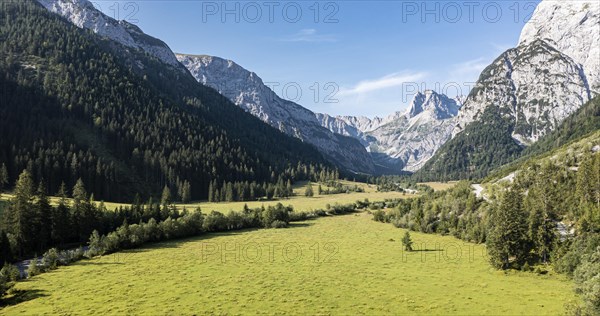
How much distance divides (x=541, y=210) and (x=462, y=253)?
24.3 meters

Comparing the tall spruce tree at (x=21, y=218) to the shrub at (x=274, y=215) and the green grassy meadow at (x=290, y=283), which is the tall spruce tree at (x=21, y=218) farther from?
the shrub at (x=274, y=215)

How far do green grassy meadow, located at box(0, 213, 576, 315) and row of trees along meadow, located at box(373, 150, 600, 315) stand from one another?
19.1 feet

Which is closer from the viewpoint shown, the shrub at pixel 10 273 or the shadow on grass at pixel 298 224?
the shrub at pixel 10 273

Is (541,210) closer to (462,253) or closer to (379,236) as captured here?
(462,253)

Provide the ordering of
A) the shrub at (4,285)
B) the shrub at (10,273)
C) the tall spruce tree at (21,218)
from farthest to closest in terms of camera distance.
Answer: the tall spruce tree at (21,218), the shrub at (10,273), the shrub at (4,285)

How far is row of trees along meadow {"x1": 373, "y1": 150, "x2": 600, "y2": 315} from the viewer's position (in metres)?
72.7

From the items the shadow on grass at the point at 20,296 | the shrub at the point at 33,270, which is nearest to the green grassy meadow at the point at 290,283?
the shadow on grass at the point at 20,296

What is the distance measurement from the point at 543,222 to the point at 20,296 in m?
116

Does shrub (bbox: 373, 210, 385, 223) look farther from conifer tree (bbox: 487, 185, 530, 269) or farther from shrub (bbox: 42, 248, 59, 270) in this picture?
shrub (bbox: 42, 248, 59, 270)

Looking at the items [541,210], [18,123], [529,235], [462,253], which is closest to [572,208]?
[541,210]

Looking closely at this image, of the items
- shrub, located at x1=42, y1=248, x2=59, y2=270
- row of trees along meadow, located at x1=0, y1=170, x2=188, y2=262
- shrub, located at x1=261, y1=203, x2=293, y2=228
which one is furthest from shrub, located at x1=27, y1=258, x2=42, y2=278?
shrub, located at x1=261, y1=203, x2=293, y2=228

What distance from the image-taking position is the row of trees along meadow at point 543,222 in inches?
2862

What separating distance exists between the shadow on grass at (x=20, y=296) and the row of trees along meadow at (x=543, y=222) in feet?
303

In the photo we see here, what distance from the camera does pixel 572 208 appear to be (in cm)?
9788
